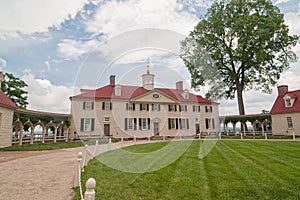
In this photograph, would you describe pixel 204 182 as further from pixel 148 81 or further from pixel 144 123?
pixel 148 81

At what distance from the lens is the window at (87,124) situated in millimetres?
23719

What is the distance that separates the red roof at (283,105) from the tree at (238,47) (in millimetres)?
1604

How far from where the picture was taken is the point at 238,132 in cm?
2700

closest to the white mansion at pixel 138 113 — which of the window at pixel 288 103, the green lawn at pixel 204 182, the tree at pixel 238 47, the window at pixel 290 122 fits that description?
the tree at pixel 238 47

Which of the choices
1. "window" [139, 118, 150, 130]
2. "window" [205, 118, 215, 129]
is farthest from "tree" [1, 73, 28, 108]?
"window" [205, 118, 215, 129]

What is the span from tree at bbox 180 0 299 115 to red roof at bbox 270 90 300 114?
1.60 metres

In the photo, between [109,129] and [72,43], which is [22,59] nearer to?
[72,43]

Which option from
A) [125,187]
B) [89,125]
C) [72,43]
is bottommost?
[125,187]

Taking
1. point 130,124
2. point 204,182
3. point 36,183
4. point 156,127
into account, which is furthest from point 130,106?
point 204,182

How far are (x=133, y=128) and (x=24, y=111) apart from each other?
1291 cm

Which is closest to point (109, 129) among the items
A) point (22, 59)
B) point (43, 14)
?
point (22, 59)

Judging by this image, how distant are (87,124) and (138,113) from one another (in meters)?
6.69

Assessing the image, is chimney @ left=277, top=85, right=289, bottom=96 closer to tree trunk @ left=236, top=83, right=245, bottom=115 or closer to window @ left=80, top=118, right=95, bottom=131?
tree trunk @ left=236, top=83, right=245, bottom=115

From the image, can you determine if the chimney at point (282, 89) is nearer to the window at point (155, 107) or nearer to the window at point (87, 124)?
the window at point (155, 107)
